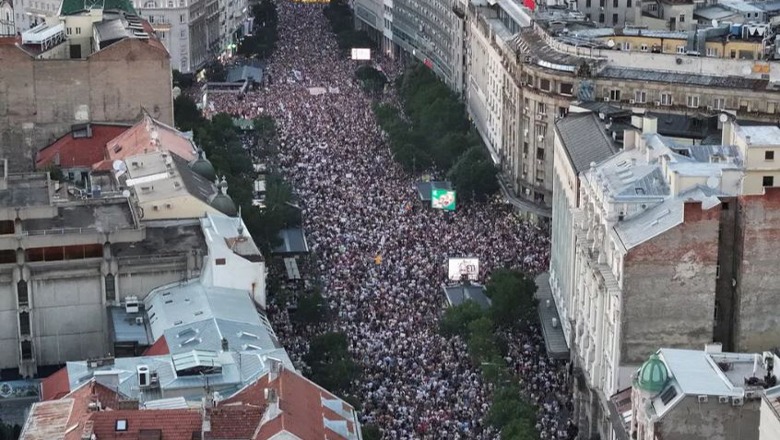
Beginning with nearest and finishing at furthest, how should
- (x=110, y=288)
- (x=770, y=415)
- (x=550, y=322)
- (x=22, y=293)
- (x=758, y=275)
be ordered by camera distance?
(x=770, y=415)
(x=758, y=275)
(x=22, y=293)
(x=110, y=288)
(x=550, y=322)

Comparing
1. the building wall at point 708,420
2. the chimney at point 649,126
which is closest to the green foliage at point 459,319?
the chimney at point 649,126

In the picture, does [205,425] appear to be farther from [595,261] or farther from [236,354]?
[595,261]

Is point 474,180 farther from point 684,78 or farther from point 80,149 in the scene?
point 80,149

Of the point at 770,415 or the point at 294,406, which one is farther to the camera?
the point at 294,406

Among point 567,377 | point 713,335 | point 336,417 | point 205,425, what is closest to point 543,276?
point 567,377

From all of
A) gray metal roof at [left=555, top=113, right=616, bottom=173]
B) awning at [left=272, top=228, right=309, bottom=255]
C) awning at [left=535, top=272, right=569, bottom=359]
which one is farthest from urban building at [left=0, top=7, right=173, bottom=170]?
awning at [left=535, top=272, right=569, bottom=359]

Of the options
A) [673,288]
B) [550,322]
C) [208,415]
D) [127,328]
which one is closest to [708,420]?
[673,288]

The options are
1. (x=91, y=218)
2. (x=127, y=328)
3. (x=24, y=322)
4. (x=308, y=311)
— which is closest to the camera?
(x=127, y=328)
